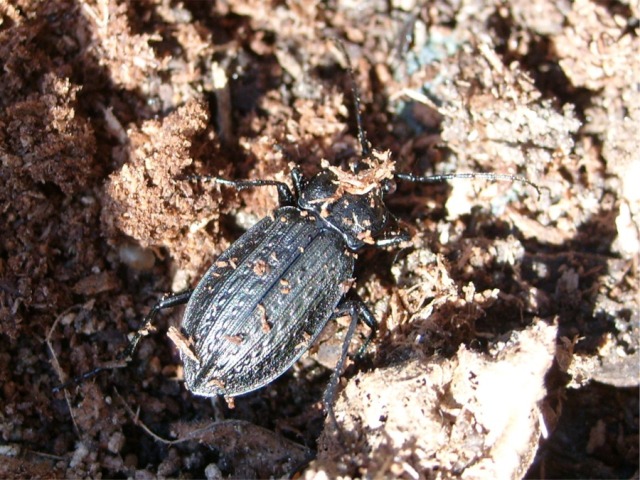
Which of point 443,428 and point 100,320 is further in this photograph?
point 100,320

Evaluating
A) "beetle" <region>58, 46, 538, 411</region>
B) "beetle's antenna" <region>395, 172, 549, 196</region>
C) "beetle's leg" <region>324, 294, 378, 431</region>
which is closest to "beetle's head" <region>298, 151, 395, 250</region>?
"beetle" <region>58, 46, 538, 411</region>

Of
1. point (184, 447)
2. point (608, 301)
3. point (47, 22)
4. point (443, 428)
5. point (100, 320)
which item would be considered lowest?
point (184, 447)

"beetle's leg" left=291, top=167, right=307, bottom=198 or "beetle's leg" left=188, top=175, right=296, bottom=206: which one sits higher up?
"beetle's leg" left=291, top=167, right=307, bottom=198

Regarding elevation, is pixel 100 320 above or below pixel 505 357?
below

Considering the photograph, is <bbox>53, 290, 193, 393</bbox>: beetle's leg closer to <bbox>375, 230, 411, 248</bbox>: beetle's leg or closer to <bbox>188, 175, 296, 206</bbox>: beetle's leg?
<bbox>188, 175, 296, 206</bbox>: beetle's leg

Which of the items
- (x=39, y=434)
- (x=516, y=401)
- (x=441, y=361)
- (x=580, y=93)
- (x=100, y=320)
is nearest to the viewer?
(x=516, y=401)

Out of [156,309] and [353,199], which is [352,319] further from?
[156,309]

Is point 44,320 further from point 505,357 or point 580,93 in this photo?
point 580,93

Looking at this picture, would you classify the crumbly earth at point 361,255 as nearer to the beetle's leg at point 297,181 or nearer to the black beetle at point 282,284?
the beetle's leg at point 297,181

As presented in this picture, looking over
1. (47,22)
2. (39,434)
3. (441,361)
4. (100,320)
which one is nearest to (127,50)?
(47,22)
